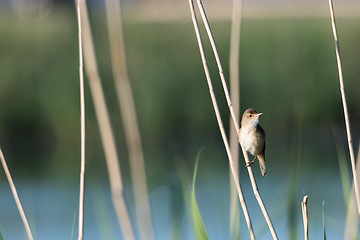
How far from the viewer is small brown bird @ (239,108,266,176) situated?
8.59 feet

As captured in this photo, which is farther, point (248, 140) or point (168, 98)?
point (168, 98)

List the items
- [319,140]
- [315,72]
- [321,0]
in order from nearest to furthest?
[315,72] → [319,140] → [321,0]

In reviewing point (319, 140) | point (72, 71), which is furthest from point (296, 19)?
point (72, 71)

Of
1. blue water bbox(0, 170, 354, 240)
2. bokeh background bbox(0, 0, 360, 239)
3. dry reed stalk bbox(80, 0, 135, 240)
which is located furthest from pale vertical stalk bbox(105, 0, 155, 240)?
bokeh background bbox(0, 0, 360, 239)

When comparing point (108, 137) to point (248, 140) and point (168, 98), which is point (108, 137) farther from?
point (168, 98)

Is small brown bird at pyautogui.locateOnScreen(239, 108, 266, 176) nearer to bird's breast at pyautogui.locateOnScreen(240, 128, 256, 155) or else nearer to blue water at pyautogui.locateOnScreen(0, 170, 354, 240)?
bird's breast at pyautogui.locateOnScreen(240, 128, 256, 155)

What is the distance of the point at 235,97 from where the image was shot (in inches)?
112

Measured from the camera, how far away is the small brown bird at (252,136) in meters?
2.62

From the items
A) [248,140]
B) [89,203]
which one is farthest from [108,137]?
[89,203]

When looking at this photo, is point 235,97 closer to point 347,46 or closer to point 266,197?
point 266,197

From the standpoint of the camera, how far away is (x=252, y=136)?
2633 millimetres

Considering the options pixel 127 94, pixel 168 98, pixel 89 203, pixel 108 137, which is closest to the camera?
pixel 108 137

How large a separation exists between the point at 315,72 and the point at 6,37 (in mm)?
4725

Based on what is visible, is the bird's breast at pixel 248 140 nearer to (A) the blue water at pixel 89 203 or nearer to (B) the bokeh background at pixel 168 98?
(A) the blue water at pixel 89 203
